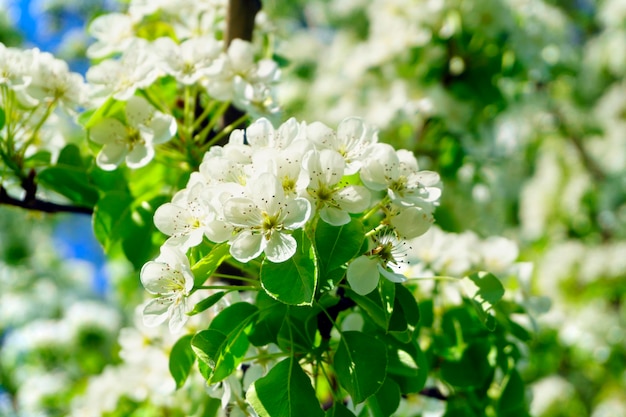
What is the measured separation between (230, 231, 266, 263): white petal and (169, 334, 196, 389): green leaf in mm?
297

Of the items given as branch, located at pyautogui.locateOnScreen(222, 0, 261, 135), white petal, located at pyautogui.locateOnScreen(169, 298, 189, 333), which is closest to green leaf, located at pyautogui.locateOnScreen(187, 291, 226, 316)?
white petal, located at pyautogui.locateOnScreen(169, 298, 189, 333)

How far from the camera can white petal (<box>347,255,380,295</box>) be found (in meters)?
0.82

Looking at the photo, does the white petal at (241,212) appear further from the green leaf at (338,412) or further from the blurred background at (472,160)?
the blurred background at (472,160)

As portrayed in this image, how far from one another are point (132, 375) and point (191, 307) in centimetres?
60

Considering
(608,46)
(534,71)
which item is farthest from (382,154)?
(608,46)

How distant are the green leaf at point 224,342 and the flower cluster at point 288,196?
0.15ft

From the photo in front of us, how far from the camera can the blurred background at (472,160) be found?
217 centimetres

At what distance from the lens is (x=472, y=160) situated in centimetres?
228

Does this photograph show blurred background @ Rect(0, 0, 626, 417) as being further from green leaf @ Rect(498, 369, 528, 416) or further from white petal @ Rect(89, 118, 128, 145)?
white petal @ Rect(89, 118, 128, 145)

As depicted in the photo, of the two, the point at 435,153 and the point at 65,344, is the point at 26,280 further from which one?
the point at 435,153

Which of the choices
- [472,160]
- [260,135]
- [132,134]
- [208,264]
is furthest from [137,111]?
[472,160]

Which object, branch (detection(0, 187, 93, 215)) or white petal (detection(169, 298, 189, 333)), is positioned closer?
white petal (detection(169, 298, 189, 333))

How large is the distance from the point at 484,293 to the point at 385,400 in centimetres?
21

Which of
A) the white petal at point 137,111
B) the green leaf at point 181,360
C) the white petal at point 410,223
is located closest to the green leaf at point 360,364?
the white petal at point 410,223
